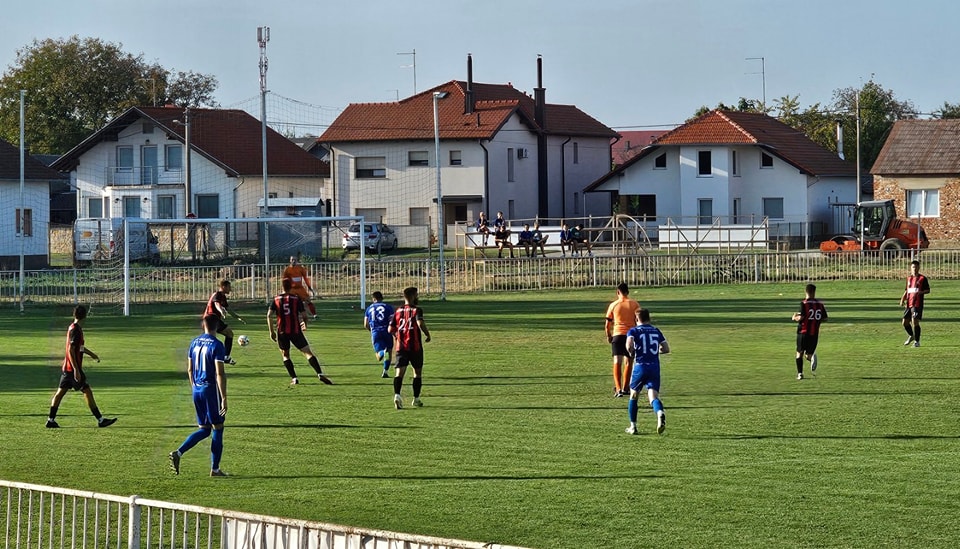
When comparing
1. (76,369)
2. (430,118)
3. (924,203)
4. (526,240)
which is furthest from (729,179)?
(76,369)

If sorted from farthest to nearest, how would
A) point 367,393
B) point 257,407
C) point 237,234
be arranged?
point 237,234 → point 367,393 → point 257,407

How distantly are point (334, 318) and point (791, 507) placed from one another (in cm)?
2606

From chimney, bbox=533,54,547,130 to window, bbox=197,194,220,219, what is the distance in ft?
61.6

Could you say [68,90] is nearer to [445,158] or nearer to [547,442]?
[445,158]

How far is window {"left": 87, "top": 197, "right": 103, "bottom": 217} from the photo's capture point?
72188 millimetres

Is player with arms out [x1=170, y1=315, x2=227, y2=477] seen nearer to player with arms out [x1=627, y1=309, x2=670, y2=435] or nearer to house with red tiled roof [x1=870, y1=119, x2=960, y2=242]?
player with arms out [x1=627, y1=309, x2=670, y2=435]

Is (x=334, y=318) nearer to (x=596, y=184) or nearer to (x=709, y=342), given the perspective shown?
(x=709, y=342)

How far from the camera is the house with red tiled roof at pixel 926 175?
67688 mm

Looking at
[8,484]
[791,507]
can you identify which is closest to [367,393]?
[791,507]

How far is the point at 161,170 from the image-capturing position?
71.5m

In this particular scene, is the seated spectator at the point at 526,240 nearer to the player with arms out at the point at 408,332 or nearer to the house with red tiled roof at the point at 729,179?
the house with red tiled roof at the point at 729,179

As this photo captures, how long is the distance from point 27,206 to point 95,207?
404 inches

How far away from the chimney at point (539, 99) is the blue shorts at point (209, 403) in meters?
63.9

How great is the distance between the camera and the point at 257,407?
1952 cm
